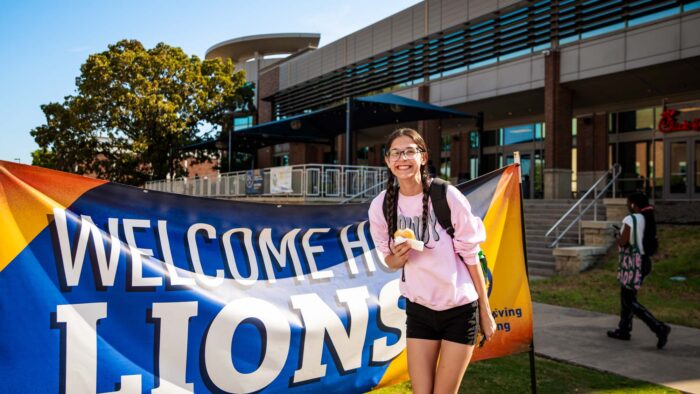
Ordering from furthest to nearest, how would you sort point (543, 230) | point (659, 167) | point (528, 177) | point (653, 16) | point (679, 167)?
1. point (528, 177)
2. point (659, 167)
3. point (679, 167)
4. point (653, 16)
5. point (543, 230)

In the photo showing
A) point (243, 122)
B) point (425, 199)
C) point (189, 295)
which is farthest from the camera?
point (243, 122)

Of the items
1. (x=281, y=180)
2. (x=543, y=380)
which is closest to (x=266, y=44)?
(x=281, y=180)

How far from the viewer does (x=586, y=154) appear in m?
24.5

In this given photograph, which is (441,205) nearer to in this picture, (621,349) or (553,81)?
(621,349)

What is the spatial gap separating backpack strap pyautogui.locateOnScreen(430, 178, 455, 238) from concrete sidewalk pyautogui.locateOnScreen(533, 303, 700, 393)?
350 cm

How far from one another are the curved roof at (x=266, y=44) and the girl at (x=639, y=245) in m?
39.0

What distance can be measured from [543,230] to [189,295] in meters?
14.0

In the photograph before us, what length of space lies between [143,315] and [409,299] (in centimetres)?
150

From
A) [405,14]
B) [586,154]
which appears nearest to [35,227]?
[586,154]

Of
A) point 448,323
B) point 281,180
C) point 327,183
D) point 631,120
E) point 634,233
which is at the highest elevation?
point 631,120

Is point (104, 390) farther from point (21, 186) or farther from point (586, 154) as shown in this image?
point (586, 154)

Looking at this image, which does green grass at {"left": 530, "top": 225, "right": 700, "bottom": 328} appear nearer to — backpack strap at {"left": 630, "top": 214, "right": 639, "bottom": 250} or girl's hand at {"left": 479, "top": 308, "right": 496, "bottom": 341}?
backpack strap at {"left": 630, "top": 214, "right": 639, "bottom": 250}

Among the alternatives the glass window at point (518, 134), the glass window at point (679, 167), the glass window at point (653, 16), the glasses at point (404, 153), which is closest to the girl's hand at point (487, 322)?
the glasses at point (404, 153)

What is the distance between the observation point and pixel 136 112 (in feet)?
104
